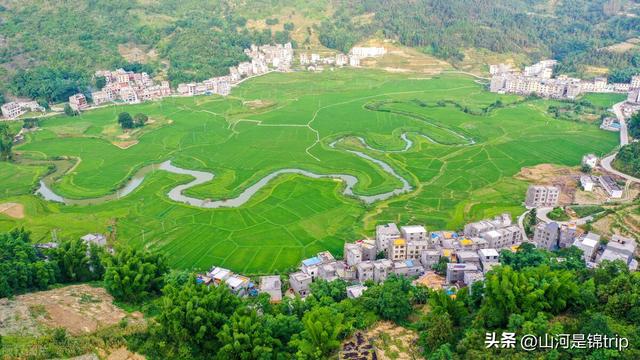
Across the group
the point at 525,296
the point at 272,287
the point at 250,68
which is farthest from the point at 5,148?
the point at 525,296

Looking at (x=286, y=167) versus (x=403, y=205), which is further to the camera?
(x=286, y=167)

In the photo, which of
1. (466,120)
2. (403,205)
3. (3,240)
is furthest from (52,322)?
(466,120)

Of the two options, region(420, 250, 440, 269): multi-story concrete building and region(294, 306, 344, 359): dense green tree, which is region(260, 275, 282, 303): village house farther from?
region(420, 250, 440, 269): multi-story concrete building

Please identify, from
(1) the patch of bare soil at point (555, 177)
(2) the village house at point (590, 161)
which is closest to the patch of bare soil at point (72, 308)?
(1) the patch of bare soil at point (555, 177)

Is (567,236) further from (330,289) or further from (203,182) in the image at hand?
(203,182)

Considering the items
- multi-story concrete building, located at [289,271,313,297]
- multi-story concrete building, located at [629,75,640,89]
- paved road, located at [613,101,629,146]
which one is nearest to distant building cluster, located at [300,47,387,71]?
multi-story concrete building, located at [629,75,640,89]

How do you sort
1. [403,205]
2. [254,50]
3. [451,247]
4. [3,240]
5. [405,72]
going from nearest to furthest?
[3,240] → [451,247] → [403,205] → [405,72] → [254,50]

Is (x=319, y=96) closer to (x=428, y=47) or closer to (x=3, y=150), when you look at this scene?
(x=428, y=47)
